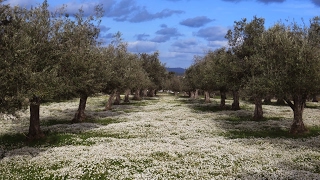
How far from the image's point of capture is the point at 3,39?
2094cm

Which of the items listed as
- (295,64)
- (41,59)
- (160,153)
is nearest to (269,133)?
(295,64)

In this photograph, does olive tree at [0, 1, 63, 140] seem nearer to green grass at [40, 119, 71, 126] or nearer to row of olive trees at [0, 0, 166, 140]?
row of olive trees at [0, 0, 166, 140]

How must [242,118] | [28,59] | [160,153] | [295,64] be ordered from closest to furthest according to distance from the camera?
[28,59] < [160,153] < [295,64] < [242,118]

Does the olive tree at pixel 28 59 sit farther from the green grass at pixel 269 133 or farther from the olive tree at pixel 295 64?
the olive tree at pixel 295 64

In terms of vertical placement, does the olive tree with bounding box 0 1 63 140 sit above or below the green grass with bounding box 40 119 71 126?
above

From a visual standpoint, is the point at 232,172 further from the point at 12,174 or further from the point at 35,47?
the point at 35,47

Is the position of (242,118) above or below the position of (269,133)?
above

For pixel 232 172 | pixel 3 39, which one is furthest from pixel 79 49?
pixel 232 172

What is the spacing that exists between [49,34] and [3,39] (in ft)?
18.8

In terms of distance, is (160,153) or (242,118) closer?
(160,153)

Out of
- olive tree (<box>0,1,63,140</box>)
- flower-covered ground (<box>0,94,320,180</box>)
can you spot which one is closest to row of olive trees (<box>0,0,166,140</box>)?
olive tree (<box>0,1,63,140</box>)

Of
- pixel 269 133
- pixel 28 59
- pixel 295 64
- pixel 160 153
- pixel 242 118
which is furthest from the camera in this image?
pixel 242 118

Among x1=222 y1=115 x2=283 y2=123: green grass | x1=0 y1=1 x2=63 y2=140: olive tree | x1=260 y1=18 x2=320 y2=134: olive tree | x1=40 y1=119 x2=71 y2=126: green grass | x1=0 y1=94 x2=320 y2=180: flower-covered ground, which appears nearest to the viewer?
x1=0 y1=94 x2=320 y2=180: flower-covered ground

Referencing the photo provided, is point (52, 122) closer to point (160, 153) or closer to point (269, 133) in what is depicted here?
point (160, 153)
